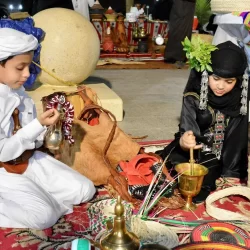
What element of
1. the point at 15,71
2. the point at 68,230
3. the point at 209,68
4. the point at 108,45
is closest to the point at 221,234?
the point at 68,230

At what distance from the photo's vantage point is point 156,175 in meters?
2.85

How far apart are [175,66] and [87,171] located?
6037 millimetres

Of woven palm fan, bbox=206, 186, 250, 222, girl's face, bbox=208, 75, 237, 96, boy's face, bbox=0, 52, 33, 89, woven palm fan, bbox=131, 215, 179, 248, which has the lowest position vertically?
woven palm fan, bbox=206, 186, 250, 222

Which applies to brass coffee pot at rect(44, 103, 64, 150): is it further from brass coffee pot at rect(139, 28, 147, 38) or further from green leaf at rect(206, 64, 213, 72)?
brass coffee pot at rect(139, 28, 147, 38)

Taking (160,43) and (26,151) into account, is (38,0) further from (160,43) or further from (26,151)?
(26,151)

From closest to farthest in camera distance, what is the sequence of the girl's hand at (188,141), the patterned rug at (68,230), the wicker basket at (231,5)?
the patterned rug at (68,230) → the girl's hand at (188,141) → the wicker basket at (231,5)

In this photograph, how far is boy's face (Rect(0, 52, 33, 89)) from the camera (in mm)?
2590

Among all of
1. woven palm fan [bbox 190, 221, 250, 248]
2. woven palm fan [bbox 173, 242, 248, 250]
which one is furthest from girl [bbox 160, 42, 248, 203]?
woven palm fan [bbox 173, 242, 248, 250]

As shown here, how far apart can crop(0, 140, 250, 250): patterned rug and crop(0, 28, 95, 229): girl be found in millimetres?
48

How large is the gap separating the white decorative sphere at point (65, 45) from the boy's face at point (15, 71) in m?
2.18

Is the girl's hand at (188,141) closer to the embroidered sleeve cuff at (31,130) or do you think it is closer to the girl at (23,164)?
the girl at (23,164)

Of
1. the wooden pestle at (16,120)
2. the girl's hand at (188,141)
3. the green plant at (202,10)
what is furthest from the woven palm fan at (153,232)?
the green plant at (202,10)

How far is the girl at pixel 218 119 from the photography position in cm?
312

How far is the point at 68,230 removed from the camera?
8.50ft
